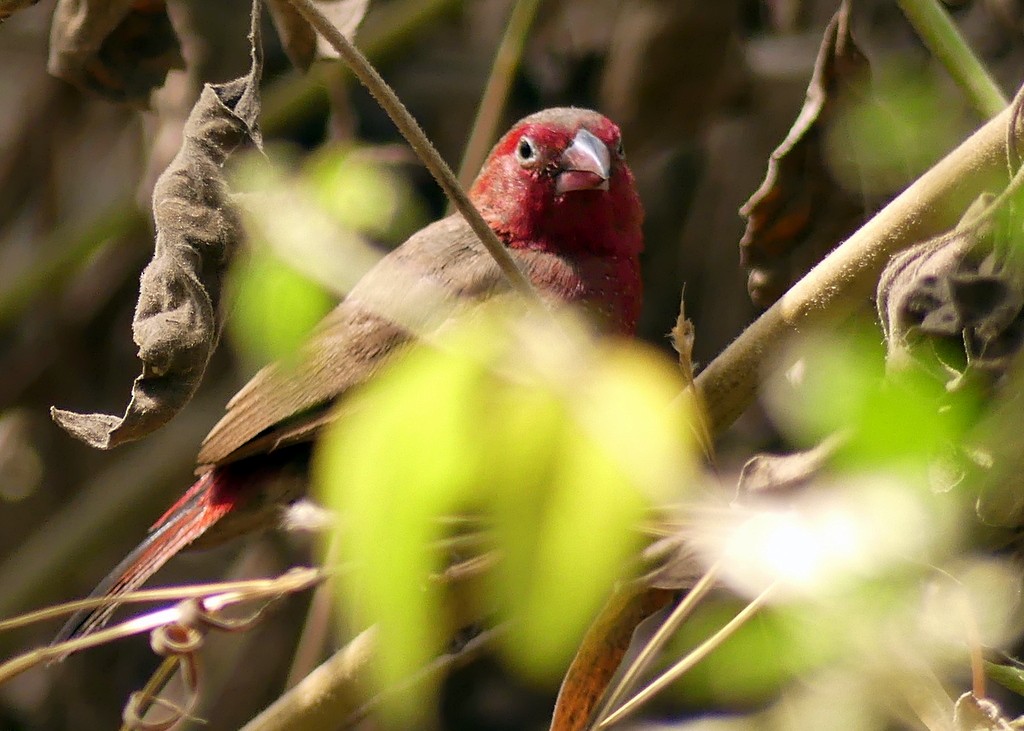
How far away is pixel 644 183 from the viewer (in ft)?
13.1

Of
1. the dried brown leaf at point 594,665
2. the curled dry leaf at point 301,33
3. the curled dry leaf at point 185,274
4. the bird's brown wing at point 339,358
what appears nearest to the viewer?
the curled dry leaf at point 185,274

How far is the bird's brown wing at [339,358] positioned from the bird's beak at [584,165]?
0.38 m

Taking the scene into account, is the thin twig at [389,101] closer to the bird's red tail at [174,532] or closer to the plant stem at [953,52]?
the plant stem at [953,52]

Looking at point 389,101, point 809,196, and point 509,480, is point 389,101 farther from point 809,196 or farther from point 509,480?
point 809,196

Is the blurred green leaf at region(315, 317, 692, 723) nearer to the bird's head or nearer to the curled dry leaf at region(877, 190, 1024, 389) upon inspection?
the curled dry leaf at region(877, 190, 1024, 389)

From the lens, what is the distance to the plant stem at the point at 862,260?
1.81m

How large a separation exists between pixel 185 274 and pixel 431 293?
942 mm

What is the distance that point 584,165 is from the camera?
3.22 metres

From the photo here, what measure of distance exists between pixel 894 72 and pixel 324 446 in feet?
4.88

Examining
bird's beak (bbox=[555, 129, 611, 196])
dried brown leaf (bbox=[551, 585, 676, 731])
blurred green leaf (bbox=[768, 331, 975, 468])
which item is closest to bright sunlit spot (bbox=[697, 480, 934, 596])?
blurred green leaf (bbox=[768, 331, 975, 468])

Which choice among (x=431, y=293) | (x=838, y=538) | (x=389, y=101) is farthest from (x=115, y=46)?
(x=838, y=538)

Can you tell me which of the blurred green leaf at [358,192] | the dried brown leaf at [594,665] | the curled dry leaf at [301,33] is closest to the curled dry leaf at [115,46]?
the curled dry leaf at [301,33]

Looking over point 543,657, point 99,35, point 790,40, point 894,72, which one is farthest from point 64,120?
point 543,657

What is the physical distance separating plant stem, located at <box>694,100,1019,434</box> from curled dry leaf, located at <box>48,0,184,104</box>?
1.11 metres
